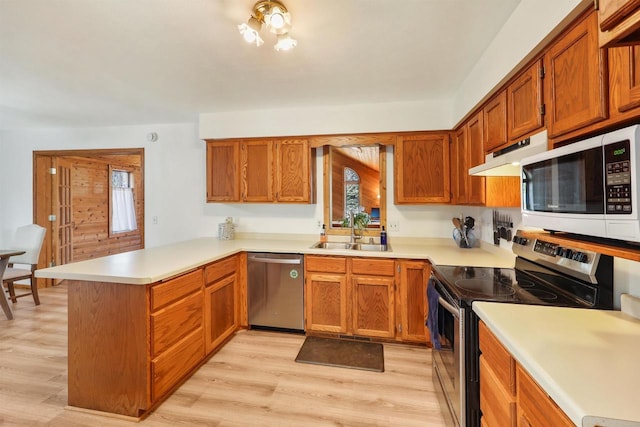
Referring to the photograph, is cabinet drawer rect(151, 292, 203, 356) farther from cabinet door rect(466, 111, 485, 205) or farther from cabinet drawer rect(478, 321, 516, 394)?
cabinet door rect(466, 111, 485, 205)

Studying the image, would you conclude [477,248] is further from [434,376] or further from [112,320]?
[112,320]

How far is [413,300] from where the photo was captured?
8.78 feet

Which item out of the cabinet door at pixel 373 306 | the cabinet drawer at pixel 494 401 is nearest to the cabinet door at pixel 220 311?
the cabinet door at pixel 373 306

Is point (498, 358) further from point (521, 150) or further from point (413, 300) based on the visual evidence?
point (413, 300)

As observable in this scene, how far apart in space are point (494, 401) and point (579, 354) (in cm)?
46

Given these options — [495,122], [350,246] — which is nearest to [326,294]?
[350,246]

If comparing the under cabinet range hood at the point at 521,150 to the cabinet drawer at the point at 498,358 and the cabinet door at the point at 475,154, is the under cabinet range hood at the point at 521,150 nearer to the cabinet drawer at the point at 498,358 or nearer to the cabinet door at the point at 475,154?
the cabinet door at the point at 475,154

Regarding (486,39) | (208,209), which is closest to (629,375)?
(486,39)

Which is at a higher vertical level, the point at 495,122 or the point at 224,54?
the point at 224,54

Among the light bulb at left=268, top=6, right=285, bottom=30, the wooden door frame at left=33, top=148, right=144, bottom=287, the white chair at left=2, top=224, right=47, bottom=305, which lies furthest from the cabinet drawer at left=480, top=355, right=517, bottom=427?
the wooden door frame at left=33, top=148, right=144, bottom=287

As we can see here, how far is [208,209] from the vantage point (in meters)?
3.78

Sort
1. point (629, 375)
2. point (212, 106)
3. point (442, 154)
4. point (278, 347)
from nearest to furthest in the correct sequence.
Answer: point (629, 375), point (278, 347), point (442, 154), point (212, 106)

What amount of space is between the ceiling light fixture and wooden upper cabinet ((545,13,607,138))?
51.4 inches

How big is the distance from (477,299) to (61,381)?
Result: 9.74ft
